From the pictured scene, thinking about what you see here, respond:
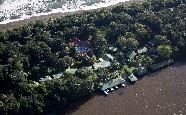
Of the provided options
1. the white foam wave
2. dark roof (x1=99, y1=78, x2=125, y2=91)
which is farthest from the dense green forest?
the white foam wave

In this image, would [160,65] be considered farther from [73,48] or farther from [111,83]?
[73,48]

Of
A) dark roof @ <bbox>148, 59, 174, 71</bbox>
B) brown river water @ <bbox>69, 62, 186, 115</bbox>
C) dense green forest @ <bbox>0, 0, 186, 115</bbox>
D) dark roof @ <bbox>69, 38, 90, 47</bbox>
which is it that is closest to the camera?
dense green forest @ <bbox>0, 0, 186, 115</bbox>

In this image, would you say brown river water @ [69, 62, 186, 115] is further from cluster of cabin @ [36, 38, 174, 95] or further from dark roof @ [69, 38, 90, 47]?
dark roof @ [69, 38, 90, 47]

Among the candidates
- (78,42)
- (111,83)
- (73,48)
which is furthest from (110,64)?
(78,42)

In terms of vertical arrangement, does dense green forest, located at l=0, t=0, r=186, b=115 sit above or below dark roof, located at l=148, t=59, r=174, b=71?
above

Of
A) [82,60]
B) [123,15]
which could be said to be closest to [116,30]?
[123,15]

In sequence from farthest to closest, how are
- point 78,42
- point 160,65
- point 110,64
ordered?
point 78,42, point 160,65, point 110,64

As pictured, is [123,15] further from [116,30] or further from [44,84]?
[44,84]
